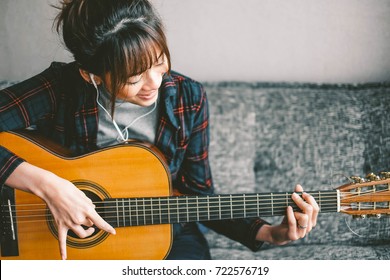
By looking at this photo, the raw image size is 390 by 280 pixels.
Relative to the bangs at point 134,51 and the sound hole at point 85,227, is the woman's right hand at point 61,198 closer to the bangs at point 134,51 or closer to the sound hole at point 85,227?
the sound hole at point 85,227

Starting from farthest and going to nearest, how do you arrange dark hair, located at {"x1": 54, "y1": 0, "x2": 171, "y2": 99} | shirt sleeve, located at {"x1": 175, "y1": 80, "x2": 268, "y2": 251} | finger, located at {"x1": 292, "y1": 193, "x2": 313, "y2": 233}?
shirt sleeve, located at {"x1": 175, "y1": 80, "x2": 268, "y2": 251} < finger, located at {"x1": 292, "y1": 193, "x2": 313, "y2": 233} < dark hair, located at {"x1": 54, "y1": 0, "x2": 171, "y2": 99}

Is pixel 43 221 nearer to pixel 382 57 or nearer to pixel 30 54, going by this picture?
pixel 30 54

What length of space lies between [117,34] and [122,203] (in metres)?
0.34

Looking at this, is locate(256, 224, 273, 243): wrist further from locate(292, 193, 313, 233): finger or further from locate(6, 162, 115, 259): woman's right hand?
locate(6, 162, 115, 259): woman's right hand

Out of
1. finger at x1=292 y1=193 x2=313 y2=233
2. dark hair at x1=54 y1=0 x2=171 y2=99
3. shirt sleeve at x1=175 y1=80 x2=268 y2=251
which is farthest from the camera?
shirt sleeve at x1=175 y1=80 x2=268 y2=251

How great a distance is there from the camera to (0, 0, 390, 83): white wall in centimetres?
89

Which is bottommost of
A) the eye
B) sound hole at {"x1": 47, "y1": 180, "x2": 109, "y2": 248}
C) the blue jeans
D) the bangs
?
Answer: the blue jeans

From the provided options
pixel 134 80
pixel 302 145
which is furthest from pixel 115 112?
pixel 302 145

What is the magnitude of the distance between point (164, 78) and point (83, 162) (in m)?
0.25

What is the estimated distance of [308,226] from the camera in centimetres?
78

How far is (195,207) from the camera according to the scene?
31.1 inches

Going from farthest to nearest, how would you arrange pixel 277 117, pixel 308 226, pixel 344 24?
pixel 277 117 < pixel 344 24 < pixel 308 226

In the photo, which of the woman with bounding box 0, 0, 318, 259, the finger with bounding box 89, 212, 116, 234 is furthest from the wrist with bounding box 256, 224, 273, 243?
the finger with bounding box 89, 212, 116, 234
